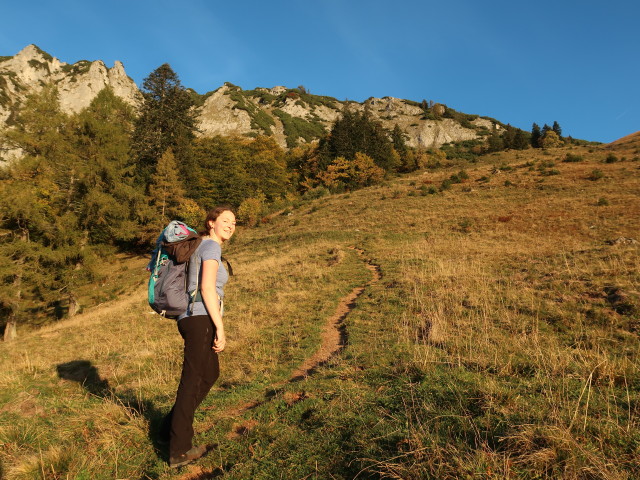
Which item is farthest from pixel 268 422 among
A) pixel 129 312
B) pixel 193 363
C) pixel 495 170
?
pixel 495 170

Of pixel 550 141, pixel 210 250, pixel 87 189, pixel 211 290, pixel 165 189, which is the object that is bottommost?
pixel 211 290

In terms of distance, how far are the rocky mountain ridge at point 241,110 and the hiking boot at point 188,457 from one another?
291 feet

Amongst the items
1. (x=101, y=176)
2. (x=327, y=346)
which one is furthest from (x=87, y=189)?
(x=327, y=346)

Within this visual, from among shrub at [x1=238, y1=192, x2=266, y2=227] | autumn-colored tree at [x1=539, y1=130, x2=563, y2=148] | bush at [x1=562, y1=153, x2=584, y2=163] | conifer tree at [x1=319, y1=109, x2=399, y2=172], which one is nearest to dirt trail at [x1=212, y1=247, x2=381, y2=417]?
shrub at [x1=238, y1=192, x2=266, y2=227]

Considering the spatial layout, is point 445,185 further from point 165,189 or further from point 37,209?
point 37,209

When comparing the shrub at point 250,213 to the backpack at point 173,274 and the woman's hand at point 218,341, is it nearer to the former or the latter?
the backpack at point 173,274

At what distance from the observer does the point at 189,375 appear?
3041 mm

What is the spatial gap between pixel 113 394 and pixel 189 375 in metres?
3.12

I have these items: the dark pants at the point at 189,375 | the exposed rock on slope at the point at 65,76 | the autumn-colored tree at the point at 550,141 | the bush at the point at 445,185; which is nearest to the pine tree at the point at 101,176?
the dark pants at the point at 189,375

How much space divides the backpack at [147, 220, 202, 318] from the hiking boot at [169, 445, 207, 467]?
1.41m

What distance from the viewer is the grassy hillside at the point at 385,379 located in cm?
261

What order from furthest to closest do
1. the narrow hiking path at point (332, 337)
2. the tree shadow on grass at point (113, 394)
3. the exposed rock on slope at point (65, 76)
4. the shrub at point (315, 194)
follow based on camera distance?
1. the exposed rock on slope at point (65, 76)
2. the shrub at point (315, 194)
3. the narrow hiking path at point (332, 337)
4. the tree shadow on grass at point (113, 394)

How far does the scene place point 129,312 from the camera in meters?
13.1

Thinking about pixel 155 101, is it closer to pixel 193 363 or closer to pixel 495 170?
pixel 495 170
